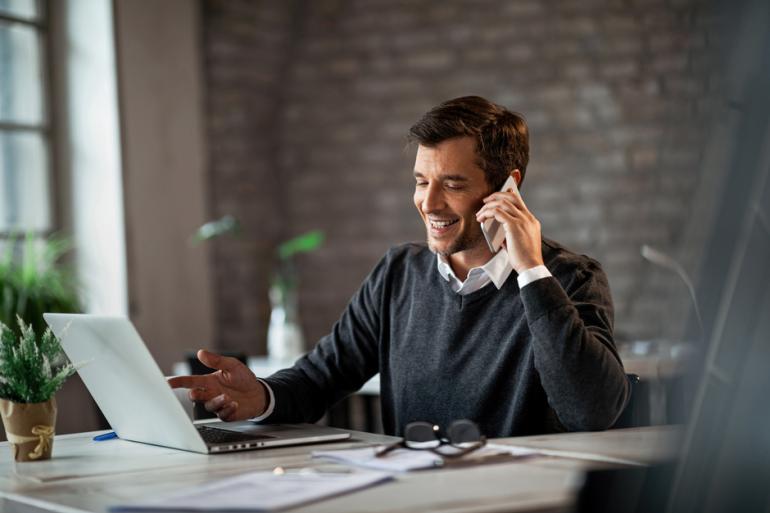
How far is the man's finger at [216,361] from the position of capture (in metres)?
1.98

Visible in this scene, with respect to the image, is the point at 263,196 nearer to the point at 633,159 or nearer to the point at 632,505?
the point at 633,159

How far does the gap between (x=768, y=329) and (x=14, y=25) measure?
4286 mm

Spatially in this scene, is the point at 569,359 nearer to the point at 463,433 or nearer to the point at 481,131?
the point at 463,433

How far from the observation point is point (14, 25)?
14.6 ft

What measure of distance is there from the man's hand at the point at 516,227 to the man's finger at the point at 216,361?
57 cm

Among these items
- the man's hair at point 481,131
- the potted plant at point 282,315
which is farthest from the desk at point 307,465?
the potted plant at point 282,315

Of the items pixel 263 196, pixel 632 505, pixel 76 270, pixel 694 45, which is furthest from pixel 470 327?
pixel 263 196

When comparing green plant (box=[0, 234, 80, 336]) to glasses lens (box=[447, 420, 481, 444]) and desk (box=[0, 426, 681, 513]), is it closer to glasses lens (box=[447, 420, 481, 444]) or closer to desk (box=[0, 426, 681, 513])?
desk (box=[0, 426, 681, 513])

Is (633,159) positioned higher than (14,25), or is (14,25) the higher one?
(14,25)

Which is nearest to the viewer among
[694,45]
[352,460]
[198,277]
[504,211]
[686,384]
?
[694,45]

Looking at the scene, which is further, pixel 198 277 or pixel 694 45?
pixel 198 277

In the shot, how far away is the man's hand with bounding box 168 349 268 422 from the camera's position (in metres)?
1.97

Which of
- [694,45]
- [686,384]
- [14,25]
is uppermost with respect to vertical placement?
[14,25]

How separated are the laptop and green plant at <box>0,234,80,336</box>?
1.74 meters
